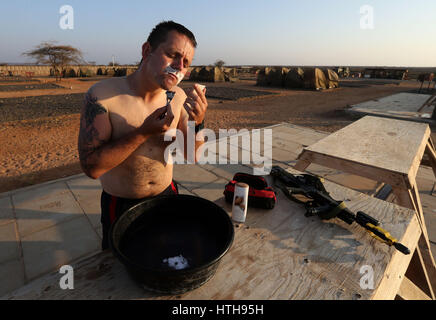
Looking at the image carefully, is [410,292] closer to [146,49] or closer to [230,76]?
[146,49]

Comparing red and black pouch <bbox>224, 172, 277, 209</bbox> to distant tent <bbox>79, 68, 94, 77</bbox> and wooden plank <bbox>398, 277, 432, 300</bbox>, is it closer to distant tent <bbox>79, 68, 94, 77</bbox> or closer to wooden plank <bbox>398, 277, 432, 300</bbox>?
wooden plank <bbox>398, 277, 432, 300</bbox>

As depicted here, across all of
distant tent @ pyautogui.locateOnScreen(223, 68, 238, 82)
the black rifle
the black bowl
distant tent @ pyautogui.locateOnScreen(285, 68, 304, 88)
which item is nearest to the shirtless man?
the black bowl

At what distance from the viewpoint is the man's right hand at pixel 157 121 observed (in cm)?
119

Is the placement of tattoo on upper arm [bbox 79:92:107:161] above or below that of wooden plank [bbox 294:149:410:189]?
above

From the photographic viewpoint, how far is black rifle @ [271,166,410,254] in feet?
3.97

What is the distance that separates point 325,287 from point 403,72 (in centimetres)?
5447

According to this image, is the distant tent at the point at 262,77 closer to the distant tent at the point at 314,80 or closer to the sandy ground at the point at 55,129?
the distant tent at the point at 314,80

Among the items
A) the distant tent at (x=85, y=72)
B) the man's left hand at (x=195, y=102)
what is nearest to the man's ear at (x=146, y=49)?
the man's left hand at (x=195, y=102)

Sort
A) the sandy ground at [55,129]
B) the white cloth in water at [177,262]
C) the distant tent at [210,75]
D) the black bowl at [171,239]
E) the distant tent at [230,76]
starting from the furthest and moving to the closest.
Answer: the distant tent at [230,76]
the distant tent at [210,75]
the sandy ground at [55,129]
the white cloth in water at [177,262]
the black bowl at [171,239]

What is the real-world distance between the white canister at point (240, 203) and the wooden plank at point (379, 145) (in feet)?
4.76

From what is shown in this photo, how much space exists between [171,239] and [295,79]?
23048 millimetres

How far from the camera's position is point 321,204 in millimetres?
1478

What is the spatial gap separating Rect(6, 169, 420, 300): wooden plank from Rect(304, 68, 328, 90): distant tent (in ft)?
71.8
